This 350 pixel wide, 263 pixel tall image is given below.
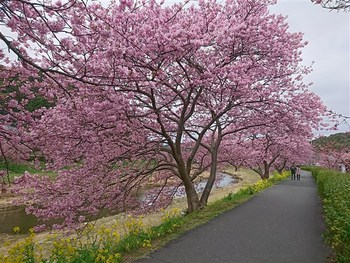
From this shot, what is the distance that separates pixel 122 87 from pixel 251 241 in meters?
4.35

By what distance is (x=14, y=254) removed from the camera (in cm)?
489

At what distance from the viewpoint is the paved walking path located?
5.29m

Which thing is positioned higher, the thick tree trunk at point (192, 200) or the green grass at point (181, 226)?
the thick tree trunk at point (192, 200)

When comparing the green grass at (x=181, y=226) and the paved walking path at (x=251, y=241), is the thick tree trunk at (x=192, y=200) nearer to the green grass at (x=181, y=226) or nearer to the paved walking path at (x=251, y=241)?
the green grass at (x=181, y=226)

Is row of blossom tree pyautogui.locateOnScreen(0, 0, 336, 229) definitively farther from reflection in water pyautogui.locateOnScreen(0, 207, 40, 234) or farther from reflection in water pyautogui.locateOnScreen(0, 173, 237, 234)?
reflection in water pyautogui.locateOnScreen(0, 207, 40, 234)

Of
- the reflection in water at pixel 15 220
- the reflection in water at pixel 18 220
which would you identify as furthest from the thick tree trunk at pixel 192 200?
the reflection in water at pixel 15 220

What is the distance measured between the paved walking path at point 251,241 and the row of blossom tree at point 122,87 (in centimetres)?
224

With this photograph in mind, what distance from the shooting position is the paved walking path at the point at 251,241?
5.29 m

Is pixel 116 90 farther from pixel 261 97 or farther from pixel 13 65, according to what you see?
pixel 261 97

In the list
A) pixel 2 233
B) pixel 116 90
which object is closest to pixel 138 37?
Answer: pixel 116 90

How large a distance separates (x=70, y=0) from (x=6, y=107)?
2637 millimetres

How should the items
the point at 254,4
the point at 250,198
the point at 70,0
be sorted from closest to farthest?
the point at 70,0
the point at 254,4
the point at 250,198

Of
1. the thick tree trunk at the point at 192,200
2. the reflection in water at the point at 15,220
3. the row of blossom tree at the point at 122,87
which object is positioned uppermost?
the row of blossom tree at the point at 122,87

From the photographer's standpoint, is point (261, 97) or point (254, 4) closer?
point (254, 4)
